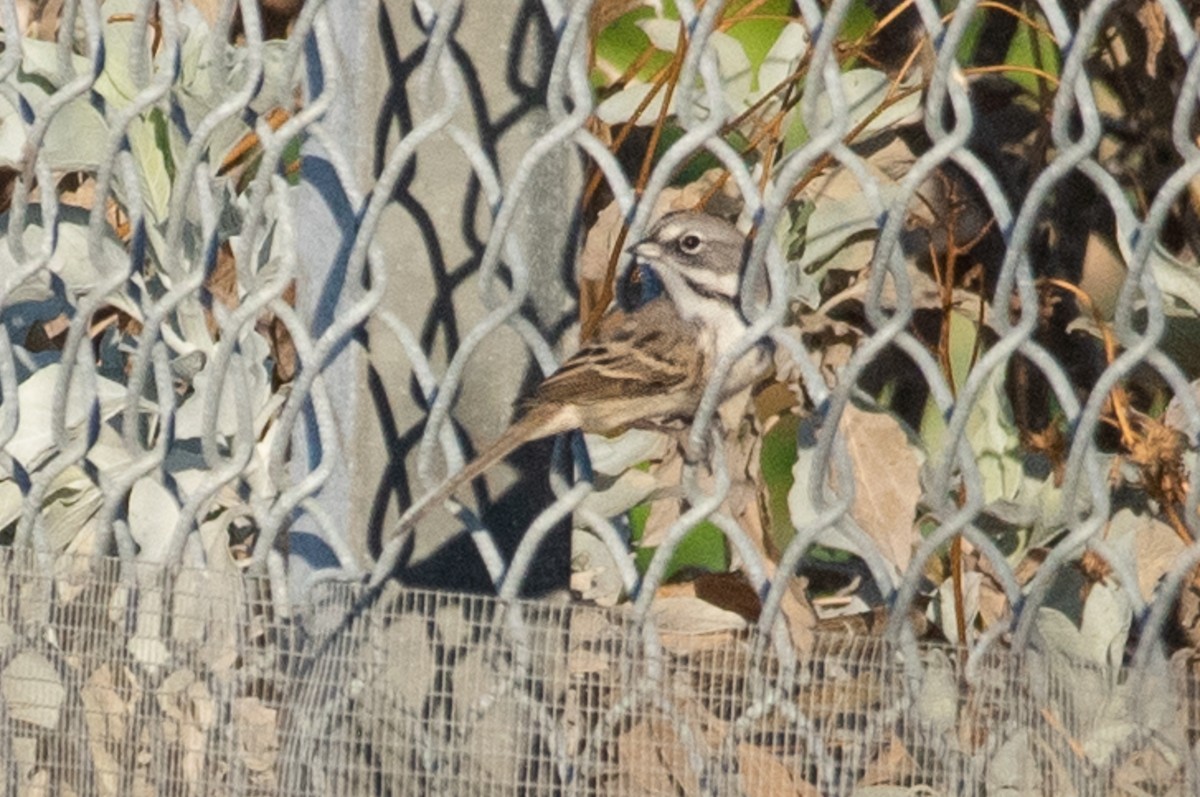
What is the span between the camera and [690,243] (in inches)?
122

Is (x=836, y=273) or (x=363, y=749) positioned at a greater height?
(x=836, y=273)

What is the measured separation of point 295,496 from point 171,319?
3.48 feet

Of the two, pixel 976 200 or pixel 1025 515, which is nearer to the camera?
pixel 1025 515

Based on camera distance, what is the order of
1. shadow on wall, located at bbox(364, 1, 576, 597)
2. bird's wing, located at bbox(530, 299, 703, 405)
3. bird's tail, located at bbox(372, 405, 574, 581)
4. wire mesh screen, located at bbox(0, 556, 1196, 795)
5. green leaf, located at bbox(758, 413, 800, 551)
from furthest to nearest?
green leaf, located at bbox(758, 413, 800, 551)
bird's wing, located at bbox(530, 299, 703, 405)
shadow on wall, located at bbox(364, 1, 576, 597)
bird's tail, located at bbox(372, 405, 574, 581)
wire mesh screen, located at bbox(0, 556, 1196, 795)

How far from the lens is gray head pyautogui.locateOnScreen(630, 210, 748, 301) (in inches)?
119

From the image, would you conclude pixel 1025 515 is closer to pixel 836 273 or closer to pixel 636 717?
pixel 836 273

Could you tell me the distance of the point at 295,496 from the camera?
6.82 feet

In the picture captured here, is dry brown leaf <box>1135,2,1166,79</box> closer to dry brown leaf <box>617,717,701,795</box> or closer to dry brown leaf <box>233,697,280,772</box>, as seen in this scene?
dry brown leaf <box>617,717,701,795</box>

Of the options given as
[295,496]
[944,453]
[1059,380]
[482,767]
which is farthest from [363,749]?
[1059,380]

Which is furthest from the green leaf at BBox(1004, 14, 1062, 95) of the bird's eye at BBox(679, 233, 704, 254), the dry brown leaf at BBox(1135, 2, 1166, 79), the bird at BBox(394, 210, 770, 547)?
the bird's eye at BBox(679, 233, 704, 254)

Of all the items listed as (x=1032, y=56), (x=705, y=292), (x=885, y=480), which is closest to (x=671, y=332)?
(x=705, y=292)

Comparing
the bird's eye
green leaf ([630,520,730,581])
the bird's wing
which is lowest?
green leaf ([630,520,730,581])

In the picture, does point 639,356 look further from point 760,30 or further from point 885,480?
point 760,30

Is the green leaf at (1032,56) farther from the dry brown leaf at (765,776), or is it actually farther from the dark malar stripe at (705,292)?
the dry brown leaf at (765,776)
